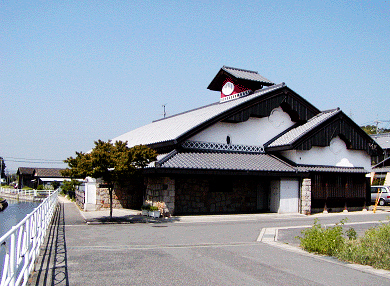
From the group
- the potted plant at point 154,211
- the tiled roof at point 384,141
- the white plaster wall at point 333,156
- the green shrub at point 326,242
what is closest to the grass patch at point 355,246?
the green shrub at point 326,242

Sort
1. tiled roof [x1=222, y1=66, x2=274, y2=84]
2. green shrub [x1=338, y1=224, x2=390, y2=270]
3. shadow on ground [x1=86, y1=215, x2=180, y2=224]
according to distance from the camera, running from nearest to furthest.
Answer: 1. green shrub [x1=338, y1=224, x2=390, y2=270]
2. shadow on ground [x1=86, y1=215, x2=180, y2=224]
3. tiled roof [x1=222, y1=66, x2=274, y2=84]

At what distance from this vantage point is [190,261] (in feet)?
33.0

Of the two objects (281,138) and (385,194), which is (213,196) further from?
(385,194)

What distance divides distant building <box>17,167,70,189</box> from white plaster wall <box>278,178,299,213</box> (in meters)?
56.8

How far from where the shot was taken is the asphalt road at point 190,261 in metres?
8.26

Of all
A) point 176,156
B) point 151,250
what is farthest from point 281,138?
point 151,250

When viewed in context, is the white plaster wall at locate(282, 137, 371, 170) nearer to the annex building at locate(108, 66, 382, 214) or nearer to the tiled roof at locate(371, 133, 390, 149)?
the annex building at locate(108, 66, 382, 214)

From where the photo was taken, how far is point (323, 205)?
26.0 m

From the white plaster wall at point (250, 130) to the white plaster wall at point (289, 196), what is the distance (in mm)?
3665

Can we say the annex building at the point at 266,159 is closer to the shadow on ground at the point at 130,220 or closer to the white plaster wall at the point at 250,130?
the white plaster wall at the point at 250,130

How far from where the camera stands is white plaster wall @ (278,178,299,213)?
2508cm

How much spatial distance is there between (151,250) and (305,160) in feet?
56.2

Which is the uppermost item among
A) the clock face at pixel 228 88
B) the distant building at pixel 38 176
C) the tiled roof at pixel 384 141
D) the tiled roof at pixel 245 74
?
the tiled roof at pixel 245 74

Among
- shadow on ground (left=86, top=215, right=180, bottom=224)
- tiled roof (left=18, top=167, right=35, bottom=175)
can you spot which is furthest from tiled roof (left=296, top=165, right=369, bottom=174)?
tiled roof (left=18, top=167, right=35, bottom=175)
